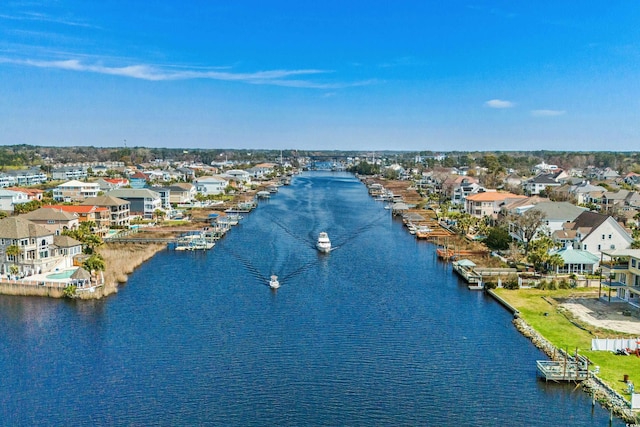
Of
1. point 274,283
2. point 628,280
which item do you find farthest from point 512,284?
point 274,283

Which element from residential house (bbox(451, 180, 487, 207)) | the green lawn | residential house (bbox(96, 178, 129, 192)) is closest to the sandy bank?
the green lawn

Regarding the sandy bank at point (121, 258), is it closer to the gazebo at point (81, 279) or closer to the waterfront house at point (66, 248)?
the gazebo at point (81, 279)

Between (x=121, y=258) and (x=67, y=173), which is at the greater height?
(x=67, y=173)

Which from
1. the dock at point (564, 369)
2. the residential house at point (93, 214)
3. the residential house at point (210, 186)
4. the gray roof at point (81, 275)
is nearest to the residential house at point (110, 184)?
the residential house at point (210, 186)

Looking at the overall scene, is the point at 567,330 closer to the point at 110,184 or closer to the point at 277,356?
the point at 277,356

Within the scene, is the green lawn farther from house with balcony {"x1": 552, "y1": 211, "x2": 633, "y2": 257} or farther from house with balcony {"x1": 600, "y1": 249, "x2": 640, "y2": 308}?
house with balcony {"x1": 552, "y1": 211, "x2": 633, "y2": 257}

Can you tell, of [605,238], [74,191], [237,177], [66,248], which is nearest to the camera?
[66,248]

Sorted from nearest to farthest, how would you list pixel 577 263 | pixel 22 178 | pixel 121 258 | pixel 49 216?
1. pixel 577 263
2. pixel 121 258
3. pixel 49 216
4. pixel 22 178

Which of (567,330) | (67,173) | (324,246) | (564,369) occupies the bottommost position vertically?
(564,369)
